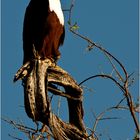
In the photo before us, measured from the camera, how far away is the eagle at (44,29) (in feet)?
16.3

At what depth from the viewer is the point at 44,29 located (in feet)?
16.3

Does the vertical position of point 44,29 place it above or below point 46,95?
above

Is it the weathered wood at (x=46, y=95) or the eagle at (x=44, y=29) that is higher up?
the eagle at (x=44, y=29)

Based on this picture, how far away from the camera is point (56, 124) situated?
3.67 meters

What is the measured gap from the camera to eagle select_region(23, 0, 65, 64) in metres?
4.96

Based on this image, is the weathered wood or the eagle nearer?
the weathered wood

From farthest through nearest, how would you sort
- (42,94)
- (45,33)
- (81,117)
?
(45,33)
(81,117)
(42,94)

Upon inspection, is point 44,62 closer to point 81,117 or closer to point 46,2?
point 81,117

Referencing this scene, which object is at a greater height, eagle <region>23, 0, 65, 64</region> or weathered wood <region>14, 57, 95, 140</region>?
eagle <region>23, 0, 65, 64</region>

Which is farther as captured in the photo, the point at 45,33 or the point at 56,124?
the point at 45,33

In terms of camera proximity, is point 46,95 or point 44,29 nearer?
point 46,95

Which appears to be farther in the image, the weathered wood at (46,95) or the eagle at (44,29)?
the eagle at (44,29)

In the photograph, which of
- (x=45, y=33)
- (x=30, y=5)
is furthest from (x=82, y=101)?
(x=30, y=5)

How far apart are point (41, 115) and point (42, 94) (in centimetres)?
16
